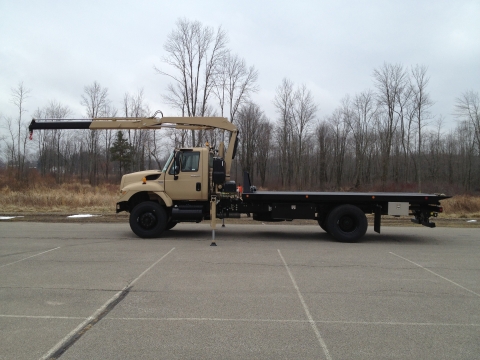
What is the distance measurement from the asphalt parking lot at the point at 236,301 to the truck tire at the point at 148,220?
868 mm

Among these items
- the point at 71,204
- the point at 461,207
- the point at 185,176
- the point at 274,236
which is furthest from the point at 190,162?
A: the point at 461,207

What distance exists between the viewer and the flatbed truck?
11.2 metres

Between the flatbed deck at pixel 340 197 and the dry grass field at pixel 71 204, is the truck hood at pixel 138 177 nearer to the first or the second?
the flatbed deck at pixel 340 197

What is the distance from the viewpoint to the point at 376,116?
48750mm

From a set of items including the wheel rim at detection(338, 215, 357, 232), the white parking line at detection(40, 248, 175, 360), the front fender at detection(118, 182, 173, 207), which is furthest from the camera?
the front fender at detection(118, 182, 173, 207)

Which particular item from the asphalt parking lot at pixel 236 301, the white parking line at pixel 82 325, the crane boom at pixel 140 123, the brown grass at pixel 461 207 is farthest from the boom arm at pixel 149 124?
the brown grass at pixel 461 207

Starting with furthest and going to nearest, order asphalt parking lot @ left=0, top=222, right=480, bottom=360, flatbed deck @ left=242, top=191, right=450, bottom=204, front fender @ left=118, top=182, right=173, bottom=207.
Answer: front fender @ left=118, top=182, right=173, bottom=207
flatbed deck @ left=242, top=191, right=450, bottom=204
asphalt parking lot @ left=0, top=222, right=480, bottom=360

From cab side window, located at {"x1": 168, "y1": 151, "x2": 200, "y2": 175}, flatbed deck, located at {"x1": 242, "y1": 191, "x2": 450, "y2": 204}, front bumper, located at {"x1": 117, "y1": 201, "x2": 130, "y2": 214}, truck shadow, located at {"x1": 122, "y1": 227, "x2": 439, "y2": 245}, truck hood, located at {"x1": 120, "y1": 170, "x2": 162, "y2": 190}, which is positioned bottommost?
truck shadow, located at {"x1": 122, "y1": 227, "x2": 439, "y2": 245}

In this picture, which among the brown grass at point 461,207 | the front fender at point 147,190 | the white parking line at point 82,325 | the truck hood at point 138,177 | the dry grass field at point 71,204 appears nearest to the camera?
the white parking line at point 82,325

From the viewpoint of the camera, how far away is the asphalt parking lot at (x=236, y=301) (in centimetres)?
398

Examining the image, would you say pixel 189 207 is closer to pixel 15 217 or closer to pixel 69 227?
pixel 69 227

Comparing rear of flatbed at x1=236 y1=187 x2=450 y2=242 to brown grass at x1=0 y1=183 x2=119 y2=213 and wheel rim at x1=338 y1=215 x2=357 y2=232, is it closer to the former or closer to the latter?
wheel rim at x1=338 y1=215 x2=357 y2=232

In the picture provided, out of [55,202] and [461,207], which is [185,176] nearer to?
[55,202]

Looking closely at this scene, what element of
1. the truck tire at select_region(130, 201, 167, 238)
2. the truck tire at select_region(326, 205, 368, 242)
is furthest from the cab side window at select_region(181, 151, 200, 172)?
the truck tire at select_region(326, 205, 368, 242)
